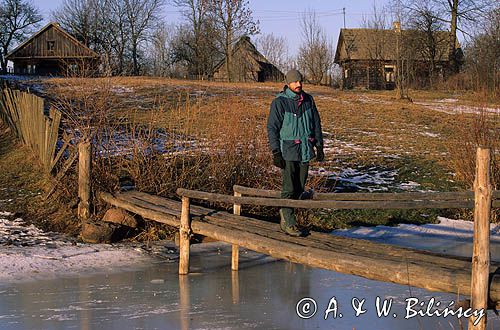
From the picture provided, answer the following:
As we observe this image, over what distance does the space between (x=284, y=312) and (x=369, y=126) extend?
16.2 m

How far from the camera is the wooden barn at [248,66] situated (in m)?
58.8

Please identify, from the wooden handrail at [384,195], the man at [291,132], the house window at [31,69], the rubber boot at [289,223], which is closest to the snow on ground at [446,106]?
the wooden handrail at [384,195]

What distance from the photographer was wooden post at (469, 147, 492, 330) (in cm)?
512

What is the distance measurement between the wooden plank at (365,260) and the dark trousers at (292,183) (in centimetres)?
22

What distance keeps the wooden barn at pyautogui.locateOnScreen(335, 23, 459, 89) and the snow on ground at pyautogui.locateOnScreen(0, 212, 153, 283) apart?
125ft

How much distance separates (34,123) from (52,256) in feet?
21.0

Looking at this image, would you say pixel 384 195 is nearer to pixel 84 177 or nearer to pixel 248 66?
pixel 84 177

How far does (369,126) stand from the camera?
883 inches

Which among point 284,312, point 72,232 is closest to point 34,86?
point 72,232

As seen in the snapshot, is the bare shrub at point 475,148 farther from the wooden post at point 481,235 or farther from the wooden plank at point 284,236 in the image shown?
the wooden post at point 481,235

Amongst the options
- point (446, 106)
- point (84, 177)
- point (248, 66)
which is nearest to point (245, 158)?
point (84, 177)

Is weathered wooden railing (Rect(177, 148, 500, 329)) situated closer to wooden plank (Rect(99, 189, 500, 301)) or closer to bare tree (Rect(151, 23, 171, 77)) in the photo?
wooden plank (Rect(99, 189, 500, 301))

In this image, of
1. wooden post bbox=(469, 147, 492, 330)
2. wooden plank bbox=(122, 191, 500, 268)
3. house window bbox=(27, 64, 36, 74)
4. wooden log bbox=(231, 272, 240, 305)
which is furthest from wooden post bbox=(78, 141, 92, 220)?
house window bbox=(27, 64, 36, 74)

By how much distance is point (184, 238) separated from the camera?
8594mm
